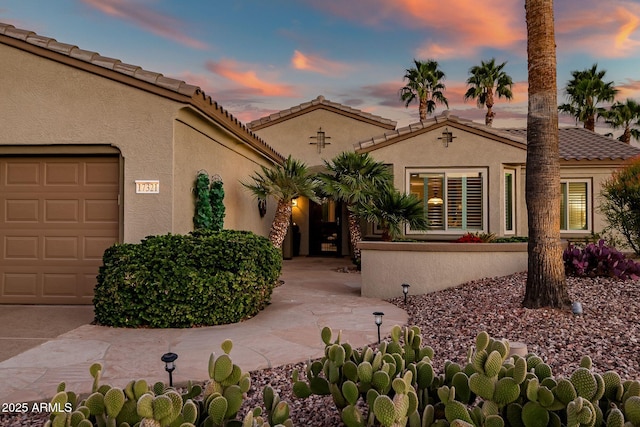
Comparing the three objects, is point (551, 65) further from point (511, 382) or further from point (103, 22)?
point (103, 22)

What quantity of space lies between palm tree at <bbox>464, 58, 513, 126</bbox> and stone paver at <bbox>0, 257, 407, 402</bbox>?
22.9 meters

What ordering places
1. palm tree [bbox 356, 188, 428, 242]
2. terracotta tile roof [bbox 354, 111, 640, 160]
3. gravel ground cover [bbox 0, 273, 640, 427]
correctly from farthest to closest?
terracotta tile roof [bbox 354, 111, 640, 160] < palm tree [bbox 356, 188, 428, 242] < gravel ground cover [bbox 0, 273, 640, 427]

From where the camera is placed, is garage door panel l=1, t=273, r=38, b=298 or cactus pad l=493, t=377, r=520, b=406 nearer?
cactus pad l=493, t=377, r=520, b=406

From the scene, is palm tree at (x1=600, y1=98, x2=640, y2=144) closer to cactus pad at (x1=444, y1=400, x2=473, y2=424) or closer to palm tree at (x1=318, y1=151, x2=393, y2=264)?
palm tree at (x1=318, y1=151, x2=393, y2=264)

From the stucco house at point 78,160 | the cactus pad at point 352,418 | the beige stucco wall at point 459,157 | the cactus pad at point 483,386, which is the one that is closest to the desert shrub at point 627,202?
the beige stucco wall at point 459,157

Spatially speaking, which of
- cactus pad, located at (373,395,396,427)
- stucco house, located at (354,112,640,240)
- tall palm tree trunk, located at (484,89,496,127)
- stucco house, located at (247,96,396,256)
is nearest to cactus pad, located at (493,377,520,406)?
cactus pad, located at (373,395,396,427)

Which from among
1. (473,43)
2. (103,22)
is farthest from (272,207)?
(473,43)

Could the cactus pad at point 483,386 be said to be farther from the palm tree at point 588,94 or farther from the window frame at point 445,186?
the palm tree at point 588,94

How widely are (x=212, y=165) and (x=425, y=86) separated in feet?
71.3

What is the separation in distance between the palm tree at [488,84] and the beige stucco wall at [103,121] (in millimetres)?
23530

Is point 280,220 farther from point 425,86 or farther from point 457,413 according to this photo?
point 425,86

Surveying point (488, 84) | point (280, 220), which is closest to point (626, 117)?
point (488, 84)

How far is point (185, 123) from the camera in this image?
25.0ft

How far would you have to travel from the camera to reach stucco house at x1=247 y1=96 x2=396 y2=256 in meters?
18.0
